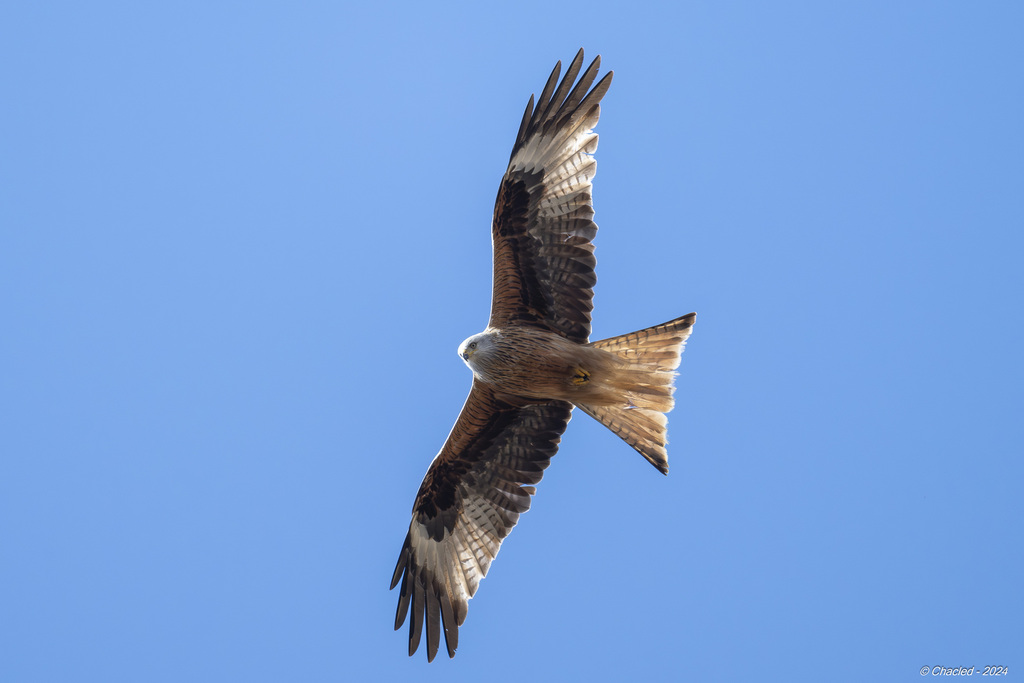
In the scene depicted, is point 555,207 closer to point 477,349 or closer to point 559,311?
point 559,311

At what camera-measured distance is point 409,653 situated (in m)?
5.99

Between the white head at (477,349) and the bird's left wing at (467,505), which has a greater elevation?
the white head at (477,349)

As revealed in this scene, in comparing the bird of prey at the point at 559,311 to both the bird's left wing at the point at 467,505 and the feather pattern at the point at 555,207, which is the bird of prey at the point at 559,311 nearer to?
the feather pattern at the point at 555,207

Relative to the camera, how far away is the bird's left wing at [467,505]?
6.00 m

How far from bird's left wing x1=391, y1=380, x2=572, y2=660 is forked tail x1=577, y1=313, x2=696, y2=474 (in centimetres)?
54

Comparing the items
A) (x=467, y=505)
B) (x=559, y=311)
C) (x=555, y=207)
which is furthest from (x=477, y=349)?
(x=467, y=505)

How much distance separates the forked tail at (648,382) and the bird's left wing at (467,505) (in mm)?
544

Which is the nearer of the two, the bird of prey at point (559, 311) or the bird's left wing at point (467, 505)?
the bird of prey at point (559, 311)

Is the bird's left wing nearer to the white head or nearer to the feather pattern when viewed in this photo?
the white head

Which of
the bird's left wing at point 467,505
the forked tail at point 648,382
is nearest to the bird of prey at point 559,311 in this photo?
the forked tail at point 648,382

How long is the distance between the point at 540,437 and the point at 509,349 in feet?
2.78

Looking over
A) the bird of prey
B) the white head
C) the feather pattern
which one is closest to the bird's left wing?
the bird of prey

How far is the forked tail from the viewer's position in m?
5.46

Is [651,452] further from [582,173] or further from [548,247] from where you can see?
[582,173]
